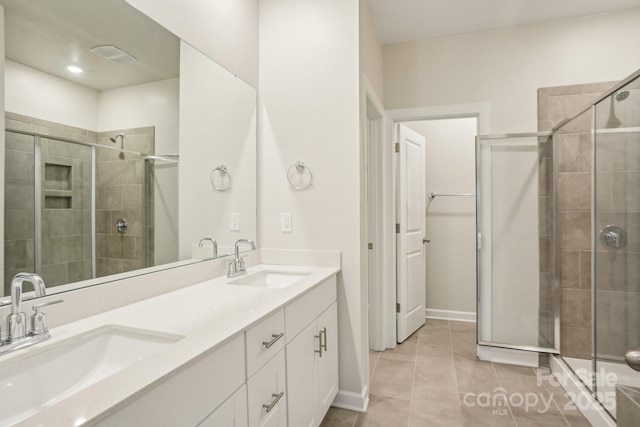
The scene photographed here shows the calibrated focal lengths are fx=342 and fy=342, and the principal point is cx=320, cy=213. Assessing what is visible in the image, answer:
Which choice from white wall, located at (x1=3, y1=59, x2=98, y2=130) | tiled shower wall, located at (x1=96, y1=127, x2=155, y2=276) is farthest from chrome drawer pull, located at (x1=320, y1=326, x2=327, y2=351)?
white wall, located at (x1=3, y1=59, x2=98, y2=130)

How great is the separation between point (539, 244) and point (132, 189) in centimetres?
287

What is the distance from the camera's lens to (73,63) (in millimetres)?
1216

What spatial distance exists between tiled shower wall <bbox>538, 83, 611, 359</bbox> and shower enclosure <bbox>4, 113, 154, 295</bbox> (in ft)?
9.19

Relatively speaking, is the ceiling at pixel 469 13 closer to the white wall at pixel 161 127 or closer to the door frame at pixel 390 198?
the door frame at pixel 390 198

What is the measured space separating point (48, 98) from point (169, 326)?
A: 0.85m

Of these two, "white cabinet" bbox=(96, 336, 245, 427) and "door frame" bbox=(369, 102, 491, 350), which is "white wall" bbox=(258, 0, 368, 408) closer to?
"door frame" bbox=(369, 102, 491, 350)

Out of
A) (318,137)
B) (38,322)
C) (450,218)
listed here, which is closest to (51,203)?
(38,322)

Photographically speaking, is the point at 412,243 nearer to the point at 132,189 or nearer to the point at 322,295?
the point at 322,295

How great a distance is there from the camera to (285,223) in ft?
7.47

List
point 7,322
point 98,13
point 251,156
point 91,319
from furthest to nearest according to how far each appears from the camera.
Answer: point 251,156, point 98,13, point 91,319, point 7,322

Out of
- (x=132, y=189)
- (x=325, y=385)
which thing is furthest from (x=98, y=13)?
(x=325, y=385)

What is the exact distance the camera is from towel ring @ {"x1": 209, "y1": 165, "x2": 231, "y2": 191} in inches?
77.1

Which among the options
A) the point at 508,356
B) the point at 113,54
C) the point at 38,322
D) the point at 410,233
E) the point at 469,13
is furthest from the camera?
the point at 410,233

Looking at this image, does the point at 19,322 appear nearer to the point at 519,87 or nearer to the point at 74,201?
the point at 74,201
